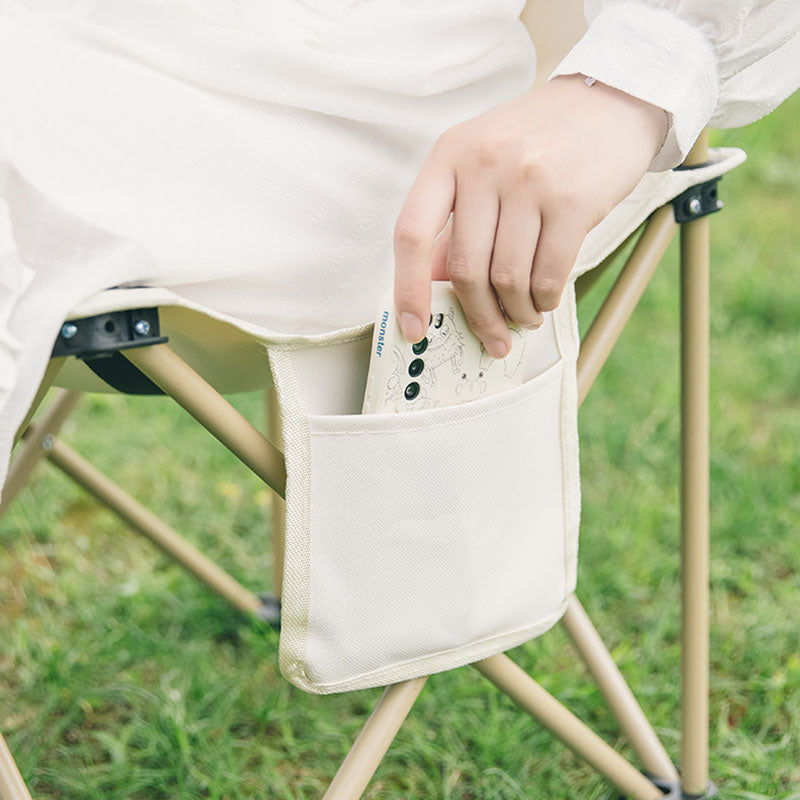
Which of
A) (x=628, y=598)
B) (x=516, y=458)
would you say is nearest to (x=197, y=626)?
(x=628, y=598)

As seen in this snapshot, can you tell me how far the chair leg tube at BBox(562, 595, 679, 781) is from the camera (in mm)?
1161

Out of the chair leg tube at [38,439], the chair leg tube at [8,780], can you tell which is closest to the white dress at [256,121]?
the chair leg tube at [8,780]

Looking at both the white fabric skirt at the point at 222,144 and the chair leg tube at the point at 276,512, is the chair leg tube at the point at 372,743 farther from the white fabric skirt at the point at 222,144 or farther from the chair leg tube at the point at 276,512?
the chair leg tube at the point at 276,512

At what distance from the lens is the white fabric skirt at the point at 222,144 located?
2.14 ft

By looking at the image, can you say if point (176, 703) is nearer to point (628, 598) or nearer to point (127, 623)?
point (127, 623)

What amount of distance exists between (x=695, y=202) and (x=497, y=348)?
29cm

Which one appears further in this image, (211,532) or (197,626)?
(211,532)

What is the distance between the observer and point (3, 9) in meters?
0.74

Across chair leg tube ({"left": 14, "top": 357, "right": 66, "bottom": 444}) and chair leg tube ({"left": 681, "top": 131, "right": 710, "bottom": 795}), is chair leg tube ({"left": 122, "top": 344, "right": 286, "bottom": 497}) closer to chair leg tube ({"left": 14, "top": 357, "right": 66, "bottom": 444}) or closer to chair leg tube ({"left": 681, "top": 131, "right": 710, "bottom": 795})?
chair leg tube ({"left": 14, "top": 357, "right": 66, "bottom": 444})

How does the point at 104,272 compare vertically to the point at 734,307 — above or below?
above

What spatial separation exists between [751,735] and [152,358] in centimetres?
94

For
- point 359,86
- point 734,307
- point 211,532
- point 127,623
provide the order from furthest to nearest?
point 734,307, point 211,532, point 127,623, point 359,86

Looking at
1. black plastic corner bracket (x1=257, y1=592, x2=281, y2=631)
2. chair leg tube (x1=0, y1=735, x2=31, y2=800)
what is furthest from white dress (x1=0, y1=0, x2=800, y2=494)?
black plastic corner bracket (x1=257, y1=592, x2=281, y2=631)

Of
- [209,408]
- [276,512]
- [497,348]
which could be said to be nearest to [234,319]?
[209,408]
